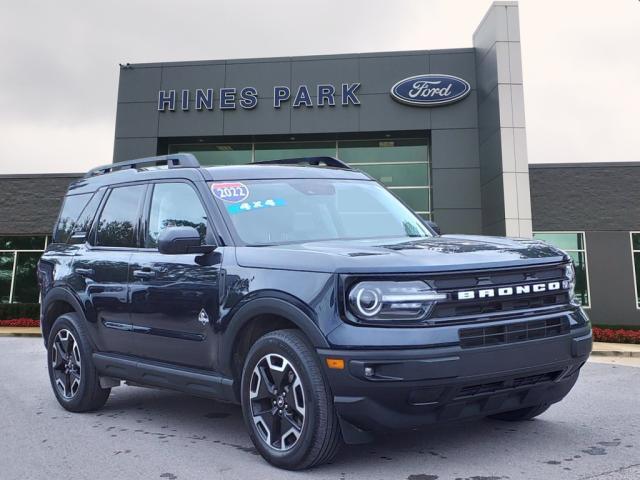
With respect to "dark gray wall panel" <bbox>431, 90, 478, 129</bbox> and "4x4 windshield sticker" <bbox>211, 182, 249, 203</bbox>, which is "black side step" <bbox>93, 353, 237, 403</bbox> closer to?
"4x4 windshield sticker" <bbox>211, 182, 249, 203</bbox>

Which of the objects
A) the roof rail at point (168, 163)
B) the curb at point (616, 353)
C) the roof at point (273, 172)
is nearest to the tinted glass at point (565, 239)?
the curb at point (616, 353)

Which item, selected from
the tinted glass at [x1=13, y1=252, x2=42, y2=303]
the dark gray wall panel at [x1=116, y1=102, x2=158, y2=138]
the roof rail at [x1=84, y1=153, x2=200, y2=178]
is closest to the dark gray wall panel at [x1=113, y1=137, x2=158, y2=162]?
the dark gray wall panel at [x1=116, y1=102, x2=158, y2=138]

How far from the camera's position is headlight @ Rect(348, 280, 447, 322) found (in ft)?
11.0

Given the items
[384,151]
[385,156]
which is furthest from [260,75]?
[385,156]

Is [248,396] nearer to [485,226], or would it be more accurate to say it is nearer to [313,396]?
[313,396]

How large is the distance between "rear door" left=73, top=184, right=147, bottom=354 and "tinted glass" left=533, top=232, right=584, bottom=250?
1782 cm

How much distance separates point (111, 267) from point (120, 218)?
0.51m

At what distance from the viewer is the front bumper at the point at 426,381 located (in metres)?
3.27

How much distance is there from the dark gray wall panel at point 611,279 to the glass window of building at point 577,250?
16 cm

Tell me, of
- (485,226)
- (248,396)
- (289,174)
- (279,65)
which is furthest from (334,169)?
(279,65)

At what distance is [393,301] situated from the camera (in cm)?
335

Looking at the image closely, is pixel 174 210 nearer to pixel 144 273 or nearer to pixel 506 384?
pixel 144 273

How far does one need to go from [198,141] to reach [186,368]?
19.4 metres

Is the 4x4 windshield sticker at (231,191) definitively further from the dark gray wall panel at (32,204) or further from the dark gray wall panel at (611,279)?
the dark gray wall panel at (32,204)
